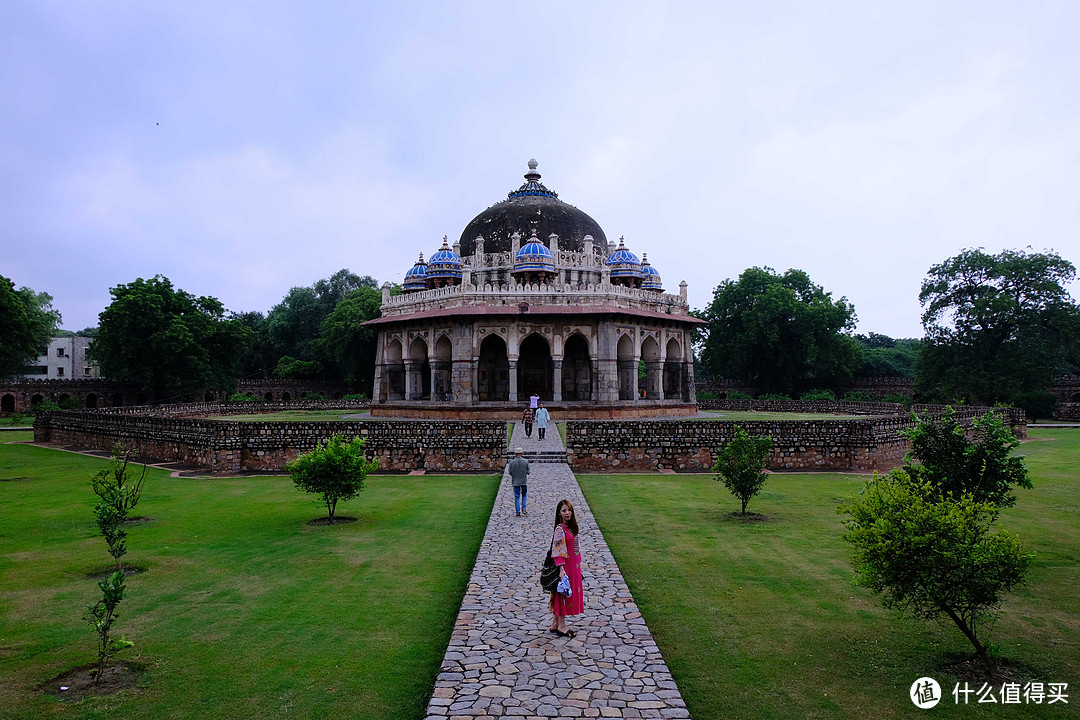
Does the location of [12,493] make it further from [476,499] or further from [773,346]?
[773,346]

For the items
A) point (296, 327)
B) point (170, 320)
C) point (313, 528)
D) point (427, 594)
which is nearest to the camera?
point (427, 594)

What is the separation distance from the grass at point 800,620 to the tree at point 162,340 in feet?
129

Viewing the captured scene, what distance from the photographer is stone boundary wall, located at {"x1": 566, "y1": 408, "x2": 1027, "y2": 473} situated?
18.0 metres

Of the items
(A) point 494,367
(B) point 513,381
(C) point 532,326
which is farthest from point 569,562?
(A) point 494,367

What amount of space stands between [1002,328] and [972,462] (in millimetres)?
39346

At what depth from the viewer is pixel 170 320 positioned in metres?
43.8

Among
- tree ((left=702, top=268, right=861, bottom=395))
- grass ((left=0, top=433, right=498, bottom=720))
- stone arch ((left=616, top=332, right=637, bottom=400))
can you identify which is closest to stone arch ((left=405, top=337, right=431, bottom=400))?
stone arch ((left=616, top=332, right=637, bottom=400))

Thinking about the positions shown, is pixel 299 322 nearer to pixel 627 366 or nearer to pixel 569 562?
pixel 627 366

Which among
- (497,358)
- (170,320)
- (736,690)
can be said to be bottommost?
(736,690)

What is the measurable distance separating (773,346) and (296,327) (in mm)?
42438

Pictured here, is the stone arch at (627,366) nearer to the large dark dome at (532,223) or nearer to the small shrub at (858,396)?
the large dark dome at (532,223)

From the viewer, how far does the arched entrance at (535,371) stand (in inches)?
1373

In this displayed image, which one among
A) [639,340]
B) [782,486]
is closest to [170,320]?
[639,340]

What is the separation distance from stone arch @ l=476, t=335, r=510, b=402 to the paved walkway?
26.3m
